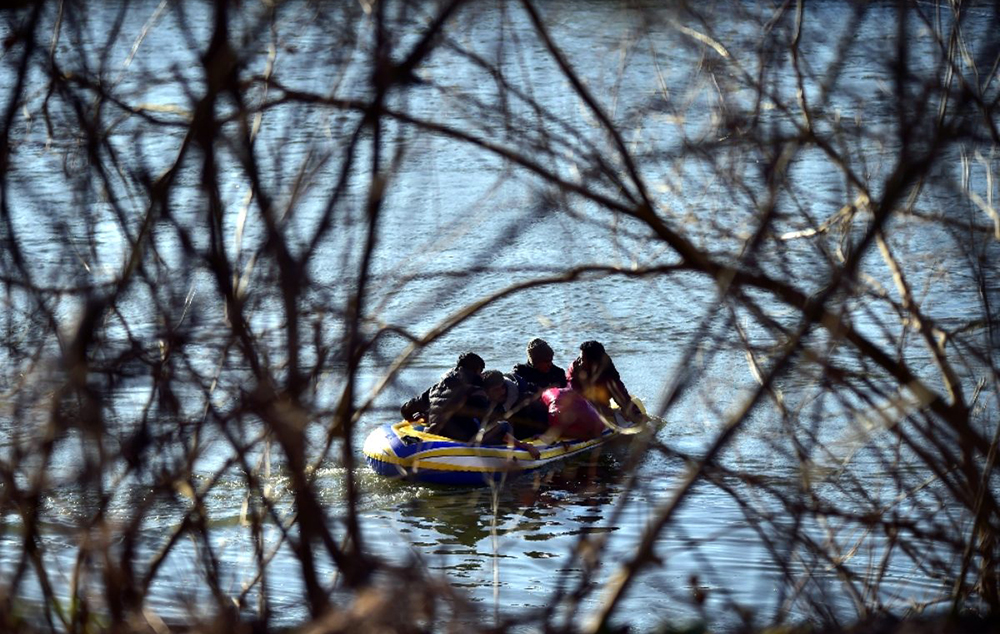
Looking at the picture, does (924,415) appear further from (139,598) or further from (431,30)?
(139,598)

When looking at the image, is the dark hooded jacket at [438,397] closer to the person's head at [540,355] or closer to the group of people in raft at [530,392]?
the group of people in raft at [530,392]

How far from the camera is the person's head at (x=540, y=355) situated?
12.6 m

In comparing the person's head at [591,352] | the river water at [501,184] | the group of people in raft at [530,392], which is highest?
the river water at [501,184]

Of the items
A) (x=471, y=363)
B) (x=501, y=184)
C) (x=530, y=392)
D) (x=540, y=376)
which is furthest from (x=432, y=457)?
(x=501, y=184)

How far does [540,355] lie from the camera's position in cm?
1268

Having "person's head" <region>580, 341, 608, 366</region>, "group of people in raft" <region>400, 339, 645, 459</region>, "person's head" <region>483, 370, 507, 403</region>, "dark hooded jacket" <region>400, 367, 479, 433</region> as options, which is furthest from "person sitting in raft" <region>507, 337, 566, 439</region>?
"person's head" <region>483, 370, 507, 403</region>

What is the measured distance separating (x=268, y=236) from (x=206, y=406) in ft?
1.90

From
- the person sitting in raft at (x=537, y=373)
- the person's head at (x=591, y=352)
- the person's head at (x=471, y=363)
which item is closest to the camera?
the person's head at (x=471, y=363)

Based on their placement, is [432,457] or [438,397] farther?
[432,457]

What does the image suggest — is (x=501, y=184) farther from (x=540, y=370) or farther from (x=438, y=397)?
(x=540, y=370)

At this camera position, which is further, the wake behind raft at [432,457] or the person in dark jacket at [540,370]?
the person in dark jacket at [540,370]

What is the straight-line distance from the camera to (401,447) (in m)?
11.6

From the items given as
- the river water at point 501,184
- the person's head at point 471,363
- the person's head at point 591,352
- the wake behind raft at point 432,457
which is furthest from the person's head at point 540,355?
the river water at point 501,184

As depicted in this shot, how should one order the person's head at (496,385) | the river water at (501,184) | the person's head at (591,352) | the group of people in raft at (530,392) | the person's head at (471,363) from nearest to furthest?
the river water at (501,184) → the person's head at (496,385) → the group of people in raft at (530,392) → the person's head at (471,363) → the person's head at (591,352)
